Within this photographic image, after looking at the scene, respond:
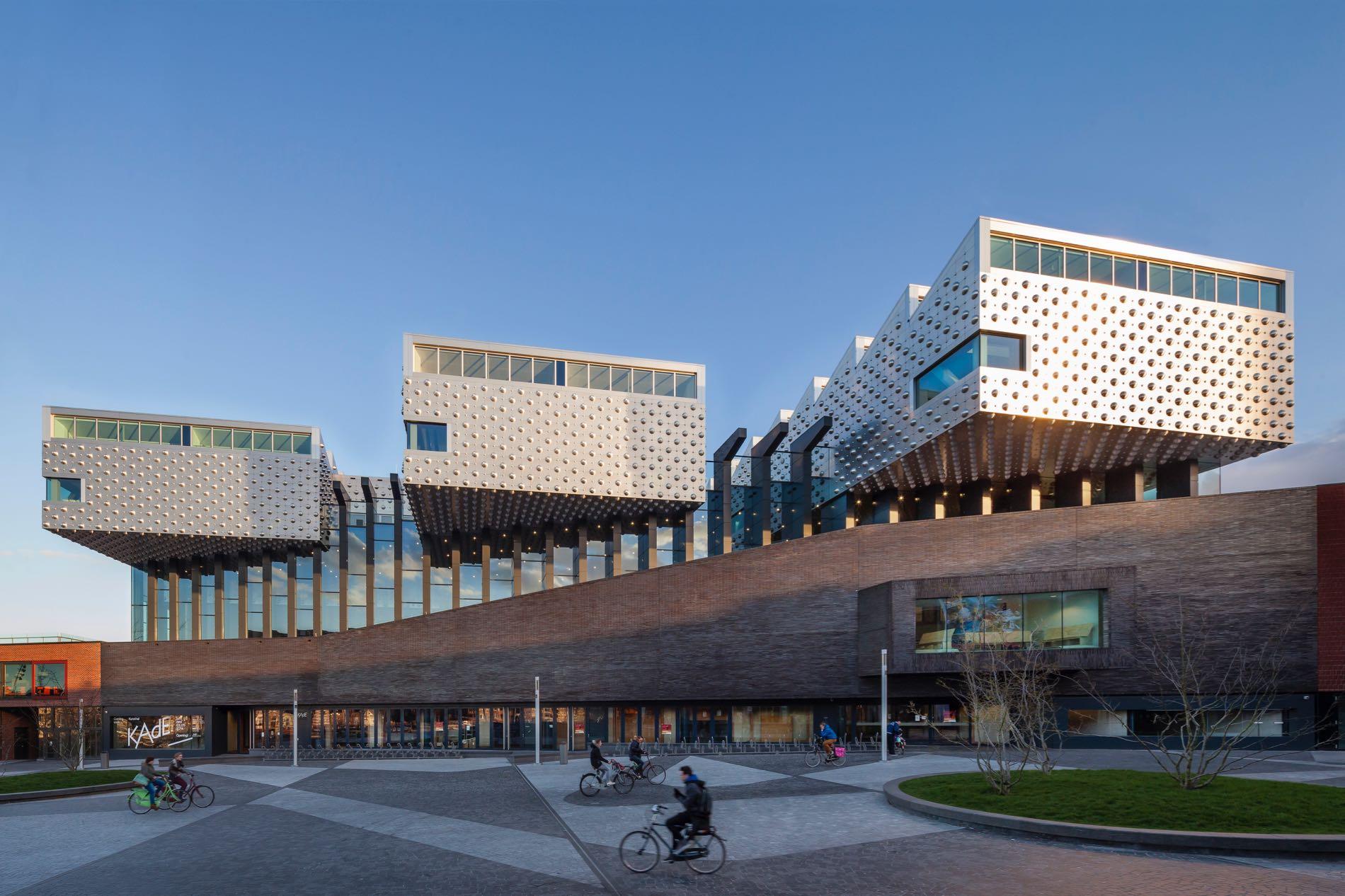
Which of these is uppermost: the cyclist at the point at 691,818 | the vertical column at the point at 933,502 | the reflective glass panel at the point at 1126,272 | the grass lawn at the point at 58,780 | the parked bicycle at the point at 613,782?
the reflective glass panel at the point at 1126,272

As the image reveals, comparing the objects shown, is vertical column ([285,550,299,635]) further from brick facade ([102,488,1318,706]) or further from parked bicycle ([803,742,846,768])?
parked bicycle ([803,742,846,768])

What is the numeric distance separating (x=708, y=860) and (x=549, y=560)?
41.0m

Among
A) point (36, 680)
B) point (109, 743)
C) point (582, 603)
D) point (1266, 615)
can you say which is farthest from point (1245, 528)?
point (36, 680)

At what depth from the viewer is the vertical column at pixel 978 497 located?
46.5m

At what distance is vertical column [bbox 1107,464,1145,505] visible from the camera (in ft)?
143

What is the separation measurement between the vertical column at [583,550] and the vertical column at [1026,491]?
82.4 ft

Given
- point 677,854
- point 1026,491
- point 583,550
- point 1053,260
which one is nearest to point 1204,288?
point 1053,260

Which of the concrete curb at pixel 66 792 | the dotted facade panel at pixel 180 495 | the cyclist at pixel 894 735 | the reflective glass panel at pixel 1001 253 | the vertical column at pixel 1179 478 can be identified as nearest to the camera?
the concrete curb at pixel 66 792

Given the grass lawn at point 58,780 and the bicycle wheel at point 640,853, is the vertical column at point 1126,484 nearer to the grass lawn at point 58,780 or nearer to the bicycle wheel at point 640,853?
the bicycle wheel at point 640,853

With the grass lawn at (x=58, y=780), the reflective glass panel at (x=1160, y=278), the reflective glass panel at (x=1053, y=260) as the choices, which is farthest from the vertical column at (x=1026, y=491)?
the grass lawn at (x=58, y=780)

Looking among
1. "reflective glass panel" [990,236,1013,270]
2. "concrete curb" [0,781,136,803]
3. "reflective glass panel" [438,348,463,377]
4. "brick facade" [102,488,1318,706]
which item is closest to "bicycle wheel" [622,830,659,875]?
"concrete curb" [0,781,136,803]

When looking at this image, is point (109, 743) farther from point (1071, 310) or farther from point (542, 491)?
point (1071, 310)

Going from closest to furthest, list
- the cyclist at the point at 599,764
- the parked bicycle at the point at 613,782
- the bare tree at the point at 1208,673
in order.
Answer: the cyclist at the point at 599,764
the parked bicycle at the point at 613,782
the bare tree at the point at 1208,673

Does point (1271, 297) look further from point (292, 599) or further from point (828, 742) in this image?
point (292, 599)
